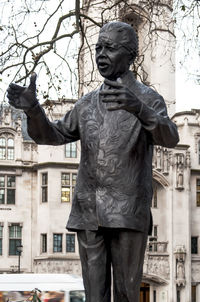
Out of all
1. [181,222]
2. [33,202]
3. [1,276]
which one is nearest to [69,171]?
[33,202]

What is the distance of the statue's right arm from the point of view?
4105mm

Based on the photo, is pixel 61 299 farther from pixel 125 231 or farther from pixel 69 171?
pixel 125 231

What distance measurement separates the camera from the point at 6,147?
131 ft

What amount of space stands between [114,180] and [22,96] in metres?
0.66

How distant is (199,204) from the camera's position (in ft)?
143

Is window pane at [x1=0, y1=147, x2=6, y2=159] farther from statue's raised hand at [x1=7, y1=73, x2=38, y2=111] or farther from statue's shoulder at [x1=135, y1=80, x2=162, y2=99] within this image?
statue's raised hand at [x1=7, y1=73, x2=38, y2=111]

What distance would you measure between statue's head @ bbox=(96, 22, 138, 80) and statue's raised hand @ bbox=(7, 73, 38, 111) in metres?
0.40

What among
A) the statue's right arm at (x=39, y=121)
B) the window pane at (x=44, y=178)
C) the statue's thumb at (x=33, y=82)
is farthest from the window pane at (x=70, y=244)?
the statue's thumb at (x=33, y=82)

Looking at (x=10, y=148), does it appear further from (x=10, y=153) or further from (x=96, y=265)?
(x=96, y=265)

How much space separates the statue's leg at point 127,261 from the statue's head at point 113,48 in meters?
0.87

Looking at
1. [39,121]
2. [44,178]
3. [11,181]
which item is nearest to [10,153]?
[11,181]

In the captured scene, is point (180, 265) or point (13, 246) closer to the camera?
point (13, 246)

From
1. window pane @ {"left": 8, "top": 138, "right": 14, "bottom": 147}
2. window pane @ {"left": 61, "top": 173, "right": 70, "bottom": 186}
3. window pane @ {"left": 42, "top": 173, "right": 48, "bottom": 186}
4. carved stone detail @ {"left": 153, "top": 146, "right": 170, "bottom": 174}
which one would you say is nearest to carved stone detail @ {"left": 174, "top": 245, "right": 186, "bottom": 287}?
carved stone detail @ {"left": 153, "top": 146, "right": 170, "bottom": 174}

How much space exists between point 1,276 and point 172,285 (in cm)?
1653
